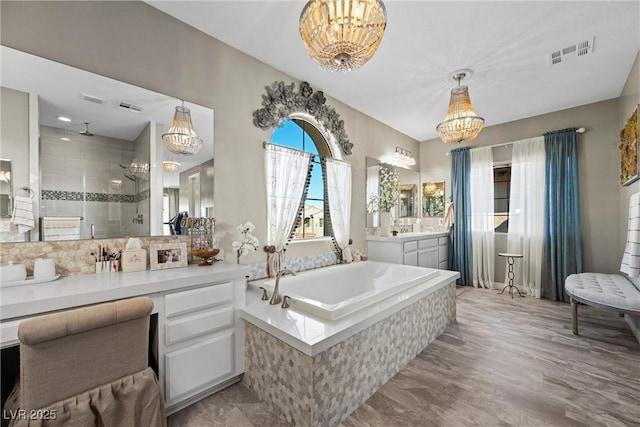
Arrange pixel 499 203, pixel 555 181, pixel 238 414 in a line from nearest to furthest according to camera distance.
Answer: pixel 238 414, pixel 555 181, pixel 499 203

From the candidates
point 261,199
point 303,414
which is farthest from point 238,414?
point 261,199

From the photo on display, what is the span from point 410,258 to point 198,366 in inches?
125

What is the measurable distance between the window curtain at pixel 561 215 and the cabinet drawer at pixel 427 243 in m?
1.55

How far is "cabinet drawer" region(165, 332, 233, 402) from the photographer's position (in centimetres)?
162

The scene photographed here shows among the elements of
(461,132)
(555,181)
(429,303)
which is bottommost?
(429,303)

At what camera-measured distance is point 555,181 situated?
395 cm

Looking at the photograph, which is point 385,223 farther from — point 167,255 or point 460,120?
point 167,255

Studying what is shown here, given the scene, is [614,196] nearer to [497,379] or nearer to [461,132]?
[461,132]

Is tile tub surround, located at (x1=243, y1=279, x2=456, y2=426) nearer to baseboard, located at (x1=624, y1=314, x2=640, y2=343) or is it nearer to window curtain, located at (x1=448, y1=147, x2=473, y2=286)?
baseboard, located at (x1=624, y1=314, x2=640, y2=343)

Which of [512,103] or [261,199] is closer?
[261,199]

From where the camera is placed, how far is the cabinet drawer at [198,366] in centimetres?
162

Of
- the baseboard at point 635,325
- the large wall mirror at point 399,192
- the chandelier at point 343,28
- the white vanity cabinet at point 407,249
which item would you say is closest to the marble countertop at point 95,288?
the chandelier at point 343,28

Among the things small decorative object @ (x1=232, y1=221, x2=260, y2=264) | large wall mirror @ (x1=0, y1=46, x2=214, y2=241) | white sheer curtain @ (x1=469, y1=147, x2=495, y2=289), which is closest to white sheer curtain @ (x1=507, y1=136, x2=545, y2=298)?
white sheer curtain @ (x1=469, y1=147, x2=495, y2=289)

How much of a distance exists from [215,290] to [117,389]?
688 mm
